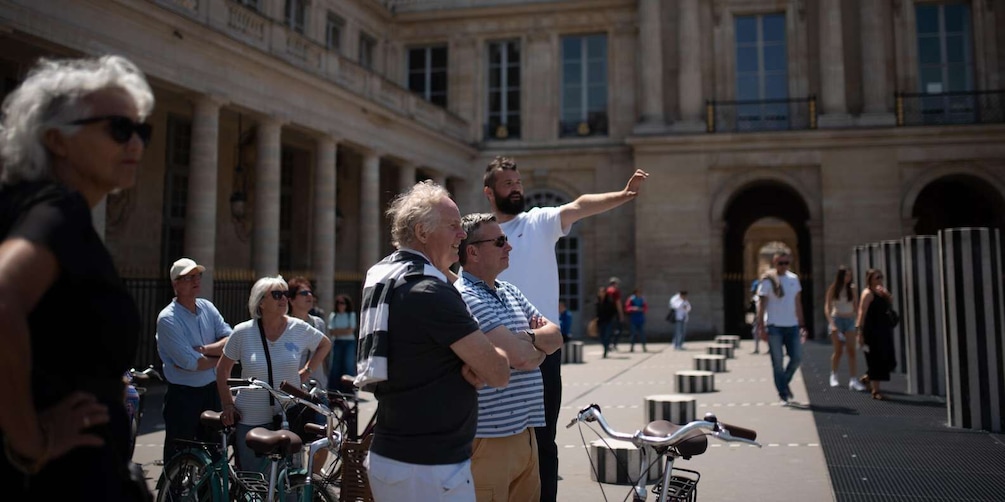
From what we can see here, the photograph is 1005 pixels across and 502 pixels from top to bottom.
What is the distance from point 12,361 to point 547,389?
3.02m

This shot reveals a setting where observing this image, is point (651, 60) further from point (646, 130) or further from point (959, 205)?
point (959, 205)

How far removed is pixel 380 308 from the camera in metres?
2.86

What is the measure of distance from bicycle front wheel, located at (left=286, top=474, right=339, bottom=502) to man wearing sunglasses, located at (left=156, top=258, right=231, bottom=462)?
4.81 ft

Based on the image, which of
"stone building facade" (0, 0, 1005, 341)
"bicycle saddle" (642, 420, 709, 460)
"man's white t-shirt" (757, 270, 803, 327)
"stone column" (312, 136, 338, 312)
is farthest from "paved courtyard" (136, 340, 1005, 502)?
"stone building facade" (0, 0, 1005, 341)

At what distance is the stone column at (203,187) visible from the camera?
1492 centimetres

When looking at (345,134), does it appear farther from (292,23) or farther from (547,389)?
(547,389)

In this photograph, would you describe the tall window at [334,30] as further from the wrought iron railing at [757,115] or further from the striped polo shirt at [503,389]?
the striped polo shirt at [503,389]

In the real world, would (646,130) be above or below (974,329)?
above

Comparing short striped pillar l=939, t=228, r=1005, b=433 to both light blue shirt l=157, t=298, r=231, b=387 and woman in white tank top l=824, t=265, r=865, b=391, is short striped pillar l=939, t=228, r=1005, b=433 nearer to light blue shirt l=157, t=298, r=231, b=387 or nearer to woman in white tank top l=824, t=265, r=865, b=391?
woman in white tank top l=824, t=265, r=865, b=391

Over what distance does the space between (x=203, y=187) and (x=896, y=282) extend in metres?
12.6

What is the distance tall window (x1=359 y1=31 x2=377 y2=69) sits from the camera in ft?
89.4

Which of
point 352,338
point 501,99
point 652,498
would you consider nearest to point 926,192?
point 501,99

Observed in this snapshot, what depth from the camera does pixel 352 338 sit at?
1185 cm

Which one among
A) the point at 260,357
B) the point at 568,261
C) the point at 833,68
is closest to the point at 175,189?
the point at 568,261
